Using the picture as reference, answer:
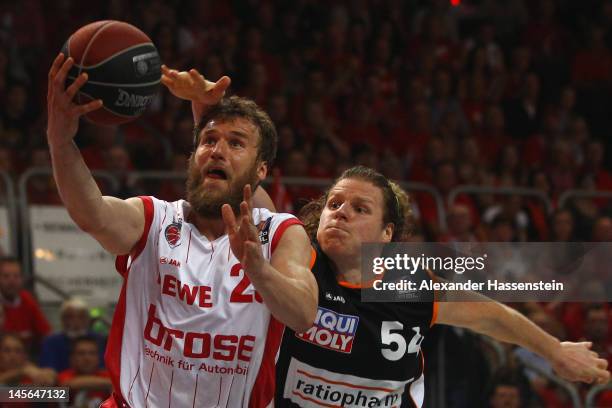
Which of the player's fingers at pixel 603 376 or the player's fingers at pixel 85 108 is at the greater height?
the player's fingers at pixel 85 108

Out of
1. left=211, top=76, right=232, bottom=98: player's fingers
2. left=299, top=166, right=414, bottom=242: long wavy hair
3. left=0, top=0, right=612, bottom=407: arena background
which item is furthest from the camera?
left=0, top=0, right=612, bottom=407: arena background

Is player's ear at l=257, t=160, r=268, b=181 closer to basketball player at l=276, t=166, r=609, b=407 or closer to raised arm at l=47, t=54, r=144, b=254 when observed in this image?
basketball player at l=276, t=166, r=609, b=407

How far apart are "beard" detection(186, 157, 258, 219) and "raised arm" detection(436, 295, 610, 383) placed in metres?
1.15

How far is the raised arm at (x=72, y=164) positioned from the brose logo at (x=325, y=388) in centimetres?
110

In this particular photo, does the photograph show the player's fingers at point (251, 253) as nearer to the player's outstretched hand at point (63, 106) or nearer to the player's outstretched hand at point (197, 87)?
the player's outstretched hand at point (63, 106)

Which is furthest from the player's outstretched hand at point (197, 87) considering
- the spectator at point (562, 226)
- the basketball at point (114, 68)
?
the spectator at point (562, 226)

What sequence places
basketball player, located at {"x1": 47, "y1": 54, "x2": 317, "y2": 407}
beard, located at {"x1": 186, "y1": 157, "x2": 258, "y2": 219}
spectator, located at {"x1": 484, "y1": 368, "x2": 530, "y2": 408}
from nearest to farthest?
basketball player, located at {"x1": 47, "y1": 54, "x2": 317, "y2": 407} → beard, located at {"x1": 186, "y1": 157, "x2": 258, "y2": 219} → spectator, located at {"x1": 484, "y1": 368, "x2": 530, "y2": 408}

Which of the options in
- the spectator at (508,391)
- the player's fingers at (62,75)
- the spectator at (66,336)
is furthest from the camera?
the spectator at (508,391)

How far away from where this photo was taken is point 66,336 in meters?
6.16

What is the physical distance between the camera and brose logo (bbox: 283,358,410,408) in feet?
13.3

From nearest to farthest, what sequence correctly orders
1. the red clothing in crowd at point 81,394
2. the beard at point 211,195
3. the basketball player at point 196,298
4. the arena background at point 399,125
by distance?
the basketball player at point 196,298
the beard at point 211,195
the red clothing in crowd at point 81,394
the arena background at point 399,125

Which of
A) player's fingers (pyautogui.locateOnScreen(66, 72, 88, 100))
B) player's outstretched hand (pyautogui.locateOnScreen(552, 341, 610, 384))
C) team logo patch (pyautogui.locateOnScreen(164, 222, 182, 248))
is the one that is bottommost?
player's outstretched hand (pyautogui.locateOnScreen(552, 341, 610, 384))

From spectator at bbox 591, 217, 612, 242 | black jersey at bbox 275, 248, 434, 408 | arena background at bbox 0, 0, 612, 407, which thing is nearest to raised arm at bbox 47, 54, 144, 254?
black jersey at bbox 275, 248, 434, 408

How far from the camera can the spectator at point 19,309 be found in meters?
6.35
